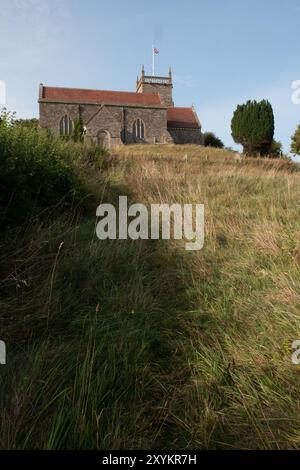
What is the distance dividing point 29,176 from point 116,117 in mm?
38127

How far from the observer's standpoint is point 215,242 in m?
4.12

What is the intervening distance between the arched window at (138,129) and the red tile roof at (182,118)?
4.39 m

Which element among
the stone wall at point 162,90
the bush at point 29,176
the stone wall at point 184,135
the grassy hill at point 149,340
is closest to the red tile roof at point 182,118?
A: the stone wall at point 184,135

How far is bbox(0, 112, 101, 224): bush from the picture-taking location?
3688 millimetres

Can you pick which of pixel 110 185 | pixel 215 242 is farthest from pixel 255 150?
pixel 215 242

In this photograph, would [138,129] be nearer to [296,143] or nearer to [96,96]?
[96,96]

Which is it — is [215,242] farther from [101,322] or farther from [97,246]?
[101,322]

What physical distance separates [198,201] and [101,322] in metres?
3.71

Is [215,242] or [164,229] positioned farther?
[164,229]

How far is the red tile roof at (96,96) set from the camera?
4016 centimetres

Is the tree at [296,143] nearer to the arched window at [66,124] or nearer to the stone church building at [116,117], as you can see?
the stone church building at [116,117]

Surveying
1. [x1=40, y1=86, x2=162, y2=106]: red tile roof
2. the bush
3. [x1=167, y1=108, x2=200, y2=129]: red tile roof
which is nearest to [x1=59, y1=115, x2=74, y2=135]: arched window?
[x1=40, y1=86, x2=162, y2=106]: red tile roof

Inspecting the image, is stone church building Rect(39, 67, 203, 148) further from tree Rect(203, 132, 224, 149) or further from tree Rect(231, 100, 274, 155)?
tree Rect(231, 100, 274, 155)

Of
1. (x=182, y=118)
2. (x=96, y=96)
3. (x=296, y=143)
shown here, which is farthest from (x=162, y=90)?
(x=296, y=143)
